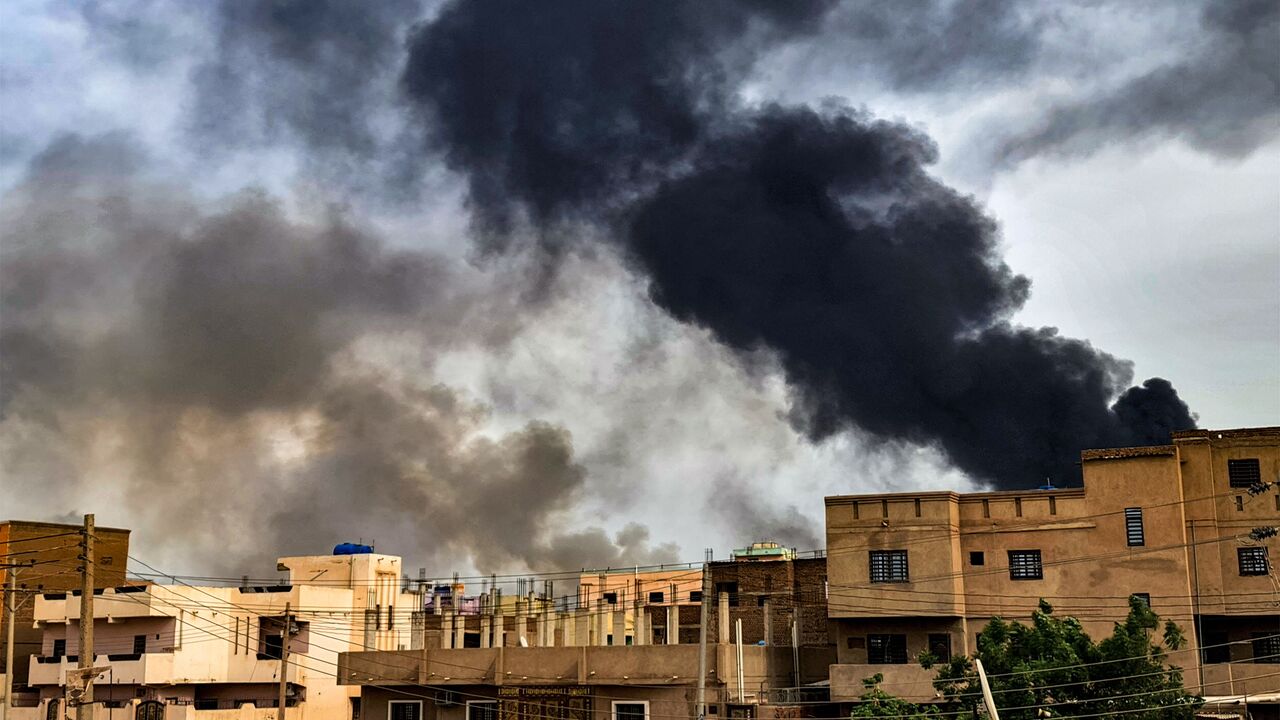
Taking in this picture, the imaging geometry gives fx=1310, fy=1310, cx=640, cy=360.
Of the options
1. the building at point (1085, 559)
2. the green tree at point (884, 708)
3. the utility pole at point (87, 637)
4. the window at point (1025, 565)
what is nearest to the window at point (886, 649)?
the building at point (1085, 559)

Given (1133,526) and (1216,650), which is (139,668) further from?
(1216,650)

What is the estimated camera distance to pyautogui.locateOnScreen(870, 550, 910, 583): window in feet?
207

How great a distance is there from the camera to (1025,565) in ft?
206

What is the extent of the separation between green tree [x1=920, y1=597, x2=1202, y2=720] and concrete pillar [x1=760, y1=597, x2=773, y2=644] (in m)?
17.1

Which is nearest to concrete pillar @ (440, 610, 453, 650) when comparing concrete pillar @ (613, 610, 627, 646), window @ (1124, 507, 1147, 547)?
concrete pillar @ (613, 610, 627, 646)

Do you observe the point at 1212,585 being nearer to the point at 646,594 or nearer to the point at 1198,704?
the point at 1198,704

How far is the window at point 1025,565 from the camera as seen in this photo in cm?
6241

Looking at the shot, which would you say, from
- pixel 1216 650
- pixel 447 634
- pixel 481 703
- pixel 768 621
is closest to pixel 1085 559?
pixel 1216 650

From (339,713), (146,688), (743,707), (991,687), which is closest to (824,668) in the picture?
(743,707)

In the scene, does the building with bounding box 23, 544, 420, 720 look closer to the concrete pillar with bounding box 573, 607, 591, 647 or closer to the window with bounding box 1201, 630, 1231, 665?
the concrete pillar with bounding box 573, 607, 591, 647

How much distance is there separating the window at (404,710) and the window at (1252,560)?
40.5m

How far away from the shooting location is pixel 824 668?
66062 mm

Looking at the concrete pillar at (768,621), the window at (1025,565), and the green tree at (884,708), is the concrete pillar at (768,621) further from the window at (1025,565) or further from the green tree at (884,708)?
the green tree at (884,708)

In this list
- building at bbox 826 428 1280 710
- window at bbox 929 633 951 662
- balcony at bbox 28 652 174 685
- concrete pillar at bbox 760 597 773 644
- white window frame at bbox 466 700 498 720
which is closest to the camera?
building at bbox 826 428 1280 710
